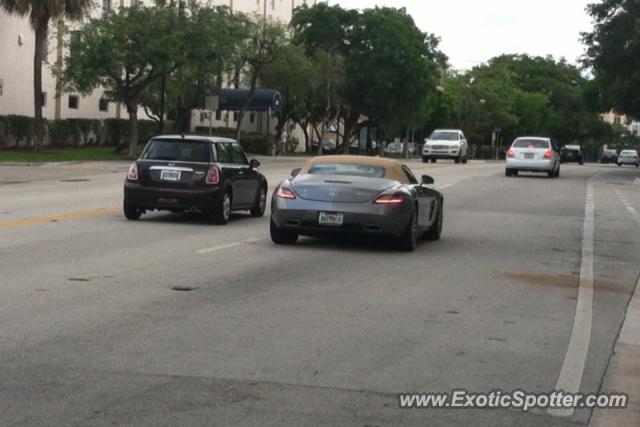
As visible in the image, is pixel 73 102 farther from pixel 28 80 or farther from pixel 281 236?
pixel 281 236

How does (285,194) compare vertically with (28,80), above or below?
below

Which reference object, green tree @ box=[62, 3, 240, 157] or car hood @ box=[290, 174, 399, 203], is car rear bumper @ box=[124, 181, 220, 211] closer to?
car hood @ box=[290, 174, 399, 203]

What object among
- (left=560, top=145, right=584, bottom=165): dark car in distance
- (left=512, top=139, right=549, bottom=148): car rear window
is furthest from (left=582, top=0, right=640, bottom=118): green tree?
(left=560, top=145, right=584, bottom=165): dark car in distance

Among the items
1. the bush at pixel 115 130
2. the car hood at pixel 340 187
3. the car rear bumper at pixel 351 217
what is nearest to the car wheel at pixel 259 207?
the car hood at pixel 340 187

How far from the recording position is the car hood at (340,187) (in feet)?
50.6

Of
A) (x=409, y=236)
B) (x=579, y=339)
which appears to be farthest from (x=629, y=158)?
(x=579, y=339)

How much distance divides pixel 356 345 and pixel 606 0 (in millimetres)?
52957

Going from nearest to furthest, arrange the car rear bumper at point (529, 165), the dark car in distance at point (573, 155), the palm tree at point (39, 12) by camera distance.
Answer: the palm tree at point (39, 12) → the car rear bumper at point (529, 165) → the dark car in distance at point (573, 155)

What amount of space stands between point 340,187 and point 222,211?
154 inches

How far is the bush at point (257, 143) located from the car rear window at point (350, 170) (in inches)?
2137

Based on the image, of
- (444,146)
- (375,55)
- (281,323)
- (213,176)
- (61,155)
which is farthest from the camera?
(375,55)

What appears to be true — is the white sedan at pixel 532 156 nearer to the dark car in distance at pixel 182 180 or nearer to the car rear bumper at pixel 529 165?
the car rear bumper at pixel 529 165

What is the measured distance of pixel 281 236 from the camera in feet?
52.4

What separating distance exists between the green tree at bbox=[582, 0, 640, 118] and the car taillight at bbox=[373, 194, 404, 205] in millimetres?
41395
